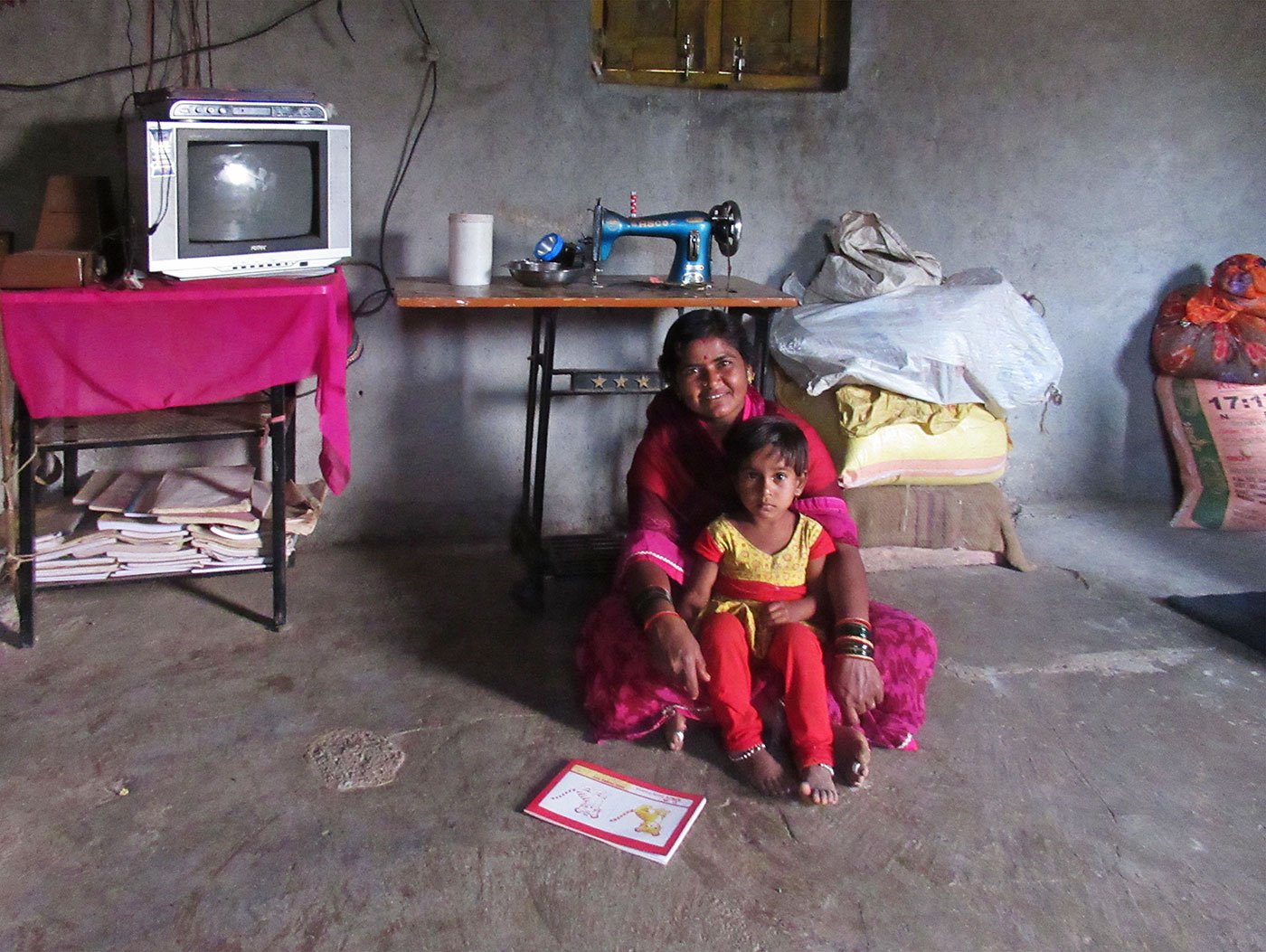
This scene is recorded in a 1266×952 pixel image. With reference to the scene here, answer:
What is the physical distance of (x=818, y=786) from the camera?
7.50 ft

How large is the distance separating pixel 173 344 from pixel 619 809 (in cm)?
152

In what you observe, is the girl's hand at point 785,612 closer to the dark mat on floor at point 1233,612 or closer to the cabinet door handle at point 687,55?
the dark mat on floor at point 1233,612

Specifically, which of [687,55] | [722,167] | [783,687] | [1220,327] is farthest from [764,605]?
[1220,327]

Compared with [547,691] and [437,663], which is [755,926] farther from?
[437,663]

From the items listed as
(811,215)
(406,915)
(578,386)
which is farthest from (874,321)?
(406,915)

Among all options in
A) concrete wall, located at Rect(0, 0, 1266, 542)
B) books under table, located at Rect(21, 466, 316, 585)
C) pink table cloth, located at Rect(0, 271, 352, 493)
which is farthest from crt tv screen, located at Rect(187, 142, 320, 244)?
books under table, located at Rect(21, 466, 316, 585)

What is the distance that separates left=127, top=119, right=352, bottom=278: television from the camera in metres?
2.61

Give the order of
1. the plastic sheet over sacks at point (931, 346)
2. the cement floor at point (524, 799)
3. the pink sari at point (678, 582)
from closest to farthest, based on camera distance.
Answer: the cement floor at point (524, 799) < the pink sari at point (678, 582) < the plastic sheet over sacks at point (931, 346)

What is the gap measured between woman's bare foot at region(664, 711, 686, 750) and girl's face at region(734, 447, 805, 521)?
509 mm

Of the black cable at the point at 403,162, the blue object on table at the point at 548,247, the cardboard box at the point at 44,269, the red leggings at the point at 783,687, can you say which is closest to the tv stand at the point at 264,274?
the cardboard box at the point at 44,269

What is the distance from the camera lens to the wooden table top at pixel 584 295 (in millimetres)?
2861

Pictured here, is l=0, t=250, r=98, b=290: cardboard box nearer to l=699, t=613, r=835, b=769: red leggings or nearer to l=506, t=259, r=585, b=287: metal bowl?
l=506, t=259, r=585, b=287: metal bowl

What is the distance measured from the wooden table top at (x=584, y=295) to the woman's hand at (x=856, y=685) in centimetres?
115

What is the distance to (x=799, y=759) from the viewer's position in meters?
2.34
